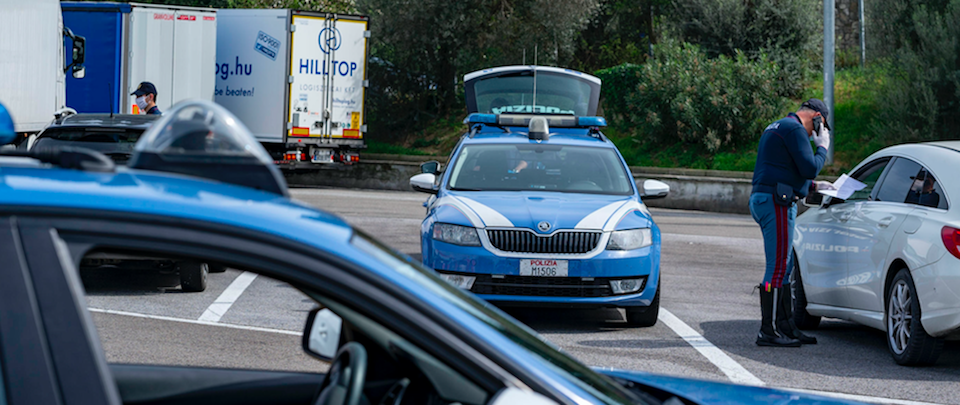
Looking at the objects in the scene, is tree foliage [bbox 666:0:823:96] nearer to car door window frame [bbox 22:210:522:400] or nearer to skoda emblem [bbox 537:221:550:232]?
skoda emblem [bbox 537:221:550:232]

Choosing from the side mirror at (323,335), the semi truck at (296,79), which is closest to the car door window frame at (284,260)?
the side mirror at (323,335)

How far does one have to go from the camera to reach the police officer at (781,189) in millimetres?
7152

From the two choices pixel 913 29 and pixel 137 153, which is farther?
pixel 913 29

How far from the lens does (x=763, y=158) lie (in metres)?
7.30

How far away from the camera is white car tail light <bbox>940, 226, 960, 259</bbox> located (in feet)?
20.4

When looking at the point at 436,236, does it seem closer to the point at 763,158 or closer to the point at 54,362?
the point at 763,158

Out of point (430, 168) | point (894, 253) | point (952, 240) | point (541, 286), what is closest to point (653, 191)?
point (541, 286)

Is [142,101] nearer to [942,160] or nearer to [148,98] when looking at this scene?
[148,98]

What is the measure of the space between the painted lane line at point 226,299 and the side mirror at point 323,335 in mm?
4454

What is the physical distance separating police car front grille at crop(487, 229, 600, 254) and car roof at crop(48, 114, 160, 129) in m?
3.59

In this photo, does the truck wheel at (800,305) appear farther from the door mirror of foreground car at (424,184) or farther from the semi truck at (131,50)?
the semi truck at (131,50)

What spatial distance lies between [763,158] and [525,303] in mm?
2031

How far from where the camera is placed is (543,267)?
7.65m

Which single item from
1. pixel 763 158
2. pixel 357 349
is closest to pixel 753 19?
pixel 763 158
